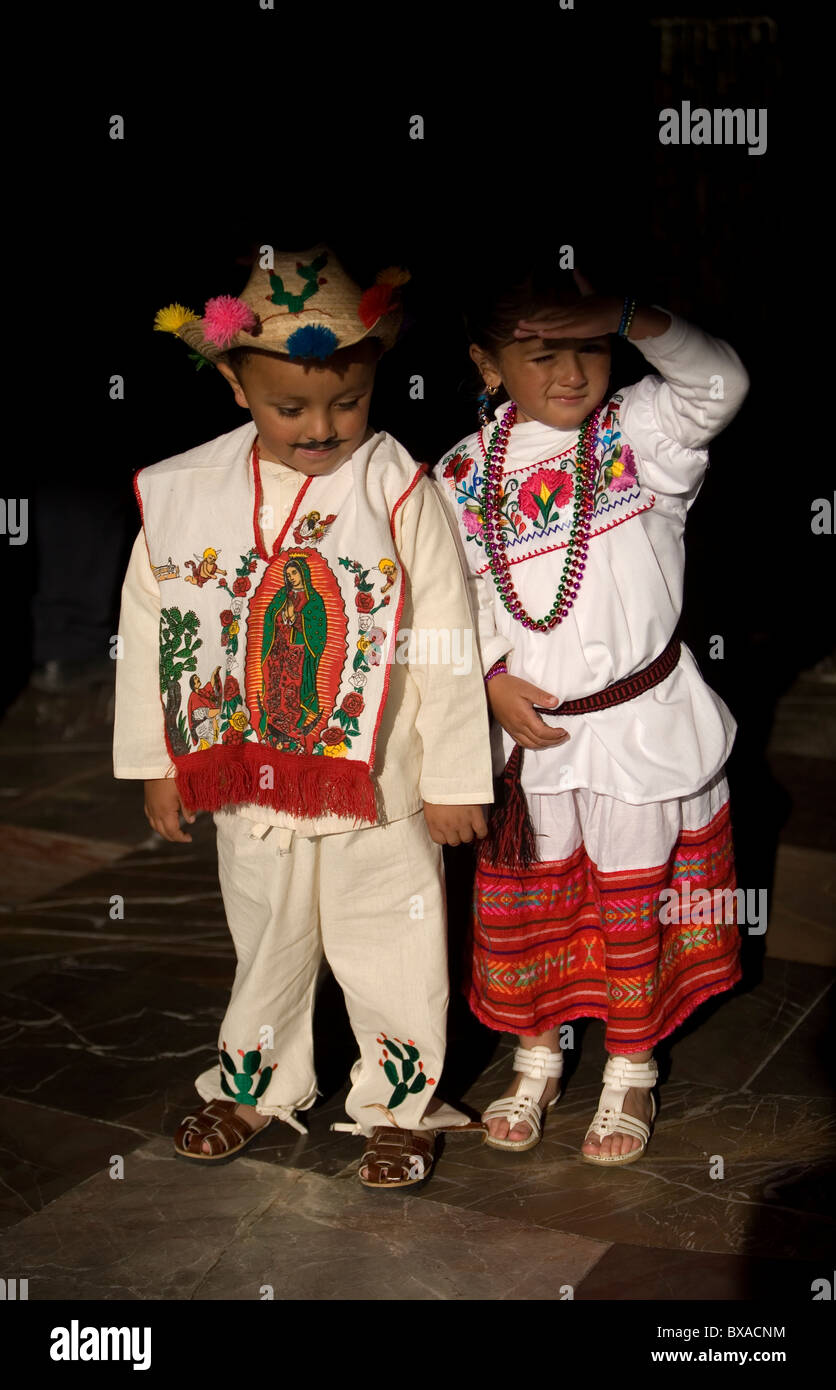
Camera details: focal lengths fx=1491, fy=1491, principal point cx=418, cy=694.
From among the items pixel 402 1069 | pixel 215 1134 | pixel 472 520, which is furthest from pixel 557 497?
pixel 215 1134

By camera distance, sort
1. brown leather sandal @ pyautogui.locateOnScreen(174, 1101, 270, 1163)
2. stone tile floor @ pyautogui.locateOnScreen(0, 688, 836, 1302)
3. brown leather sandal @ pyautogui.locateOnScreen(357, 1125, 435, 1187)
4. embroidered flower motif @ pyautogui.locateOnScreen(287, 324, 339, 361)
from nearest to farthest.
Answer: embroidered flower motif @ pyautogui.locateOnScreen(287, 324, 339, 361) < stone tile floor @ pyautogui.locateOnScreen(0, 688, 836, 1302) < brown leather sandal @ pyautogui.locateOnScreen(357, 1125, 435, 1187) < brown leather sandal @ pyautogui.locateOnScreen(174, 1101, 270, 1163)

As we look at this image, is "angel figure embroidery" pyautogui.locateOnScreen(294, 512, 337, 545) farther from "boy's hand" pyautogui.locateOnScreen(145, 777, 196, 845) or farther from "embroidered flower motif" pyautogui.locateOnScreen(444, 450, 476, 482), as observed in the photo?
"boy's hand" pyautogui.locateOnScreen(145, 777, 196, 845)

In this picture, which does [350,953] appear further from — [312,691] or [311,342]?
[311,342]

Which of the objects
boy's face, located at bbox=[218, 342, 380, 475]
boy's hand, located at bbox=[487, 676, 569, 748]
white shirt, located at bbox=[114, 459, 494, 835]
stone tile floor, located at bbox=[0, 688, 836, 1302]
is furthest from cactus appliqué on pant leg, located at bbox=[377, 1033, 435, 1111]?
boy's face, located at bbox=[218, 342, 380, 475]

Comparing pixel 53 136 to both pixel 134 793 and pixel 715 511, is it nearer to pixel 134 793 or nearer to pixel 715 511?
pixel 134 793

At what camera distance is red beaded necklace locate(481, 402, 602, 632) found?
2.30 meters

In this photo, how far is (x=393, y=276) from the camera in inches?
83.6

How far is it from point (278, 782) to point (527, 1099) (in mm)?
732

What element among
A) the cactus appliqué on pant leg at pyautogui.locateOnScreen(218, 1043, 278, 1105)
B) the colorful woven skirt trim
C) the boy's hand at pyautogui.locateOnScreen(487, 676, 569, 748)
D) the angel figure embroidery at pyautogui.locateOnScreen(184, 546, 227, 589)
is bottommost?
the cactus appliqué on pant leg at pyautogui.locateOnScreen(218, 1043, 278, 1105)

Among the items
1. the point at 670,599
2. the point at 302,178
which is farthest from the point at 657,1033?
the point at 302,178

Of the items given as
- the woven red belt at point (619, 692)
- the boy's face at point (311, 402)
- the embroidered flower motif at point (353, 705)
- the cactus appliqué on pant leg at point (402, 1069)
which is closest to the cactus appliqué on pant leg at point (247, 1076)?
the cactus appliqué on pant leg at point (402, 1069)

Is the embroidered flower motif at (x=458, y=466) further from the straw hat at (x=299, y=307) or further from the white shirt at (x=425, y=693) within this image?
the straw hat at (x=299, y=307)

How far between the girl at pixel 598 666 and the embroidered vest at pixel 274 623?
23cm

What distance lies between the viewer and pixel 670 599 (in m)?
2.34
